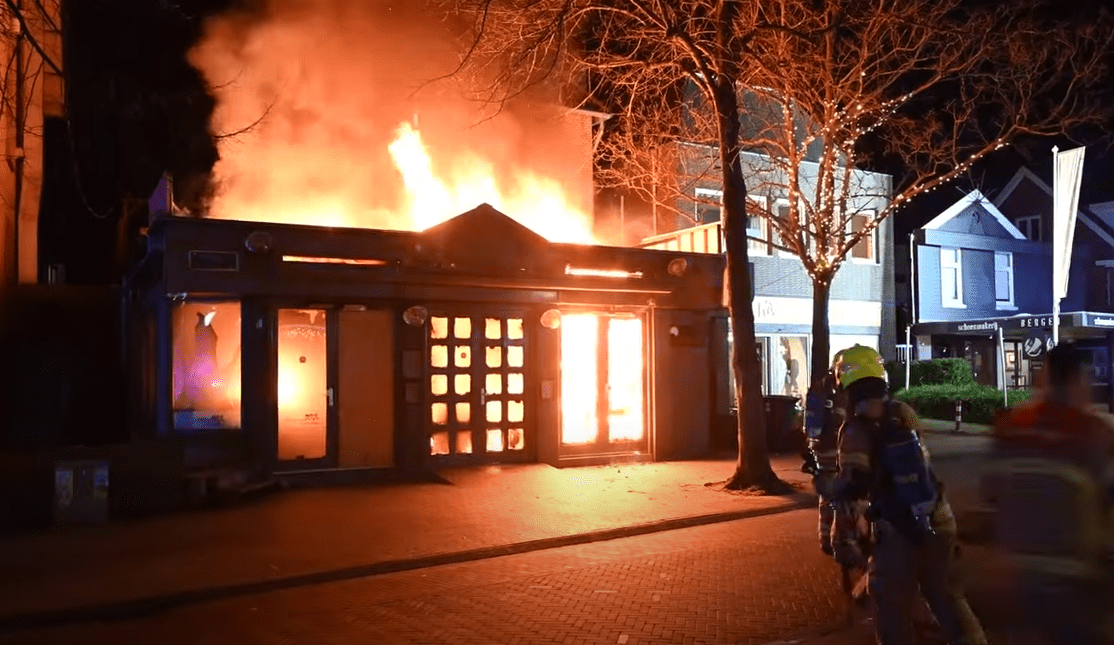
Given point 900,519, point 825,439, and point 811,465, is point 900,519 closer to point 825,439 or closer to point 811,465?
point 825,439

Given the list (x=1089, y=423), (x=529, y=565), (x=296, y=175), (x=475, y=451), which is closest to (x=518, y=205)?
(x=296, y=175)

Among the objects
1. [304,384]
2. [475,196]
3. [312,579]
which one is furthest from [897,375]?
[312,579]

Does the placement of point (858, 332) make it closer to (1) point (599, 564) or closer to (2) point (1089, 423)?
(1) point (599, 564)

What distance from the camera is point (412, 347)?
14.1 m

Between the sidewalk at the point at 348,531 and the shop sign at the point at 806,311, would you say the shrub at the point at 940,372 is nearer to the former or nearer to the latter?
the shop sign at the point at 806,311

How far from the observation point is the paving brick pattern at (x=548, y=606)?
6.62 m

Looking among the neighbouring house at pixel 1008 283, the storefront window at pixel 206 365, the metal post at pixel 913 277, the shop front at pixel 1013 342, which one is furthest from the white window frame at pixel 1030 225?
the storefront window at pixel 206 365

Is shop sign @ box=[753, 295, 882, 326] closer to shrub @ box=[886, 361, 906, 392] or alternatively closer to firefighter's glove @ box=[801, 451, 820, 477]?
shrub @ box=[886, 361, 906, 392]

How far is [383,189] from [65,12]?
597cm

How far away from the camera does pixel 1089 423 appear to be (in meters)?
3.88

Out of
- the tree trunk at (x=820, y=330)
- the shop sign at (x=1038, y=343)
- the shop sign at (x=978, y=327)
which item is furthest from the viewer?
the shop sign at (x=978, y=327)

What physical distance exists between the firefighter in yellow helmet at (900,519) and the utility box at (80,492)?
914 centimetres

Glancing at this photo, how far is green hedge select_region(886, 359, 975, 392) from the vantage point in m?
25.6

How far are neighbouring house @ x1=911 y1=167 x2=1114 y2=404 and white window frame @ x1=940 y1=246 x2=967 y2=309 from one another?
1.2 inches
